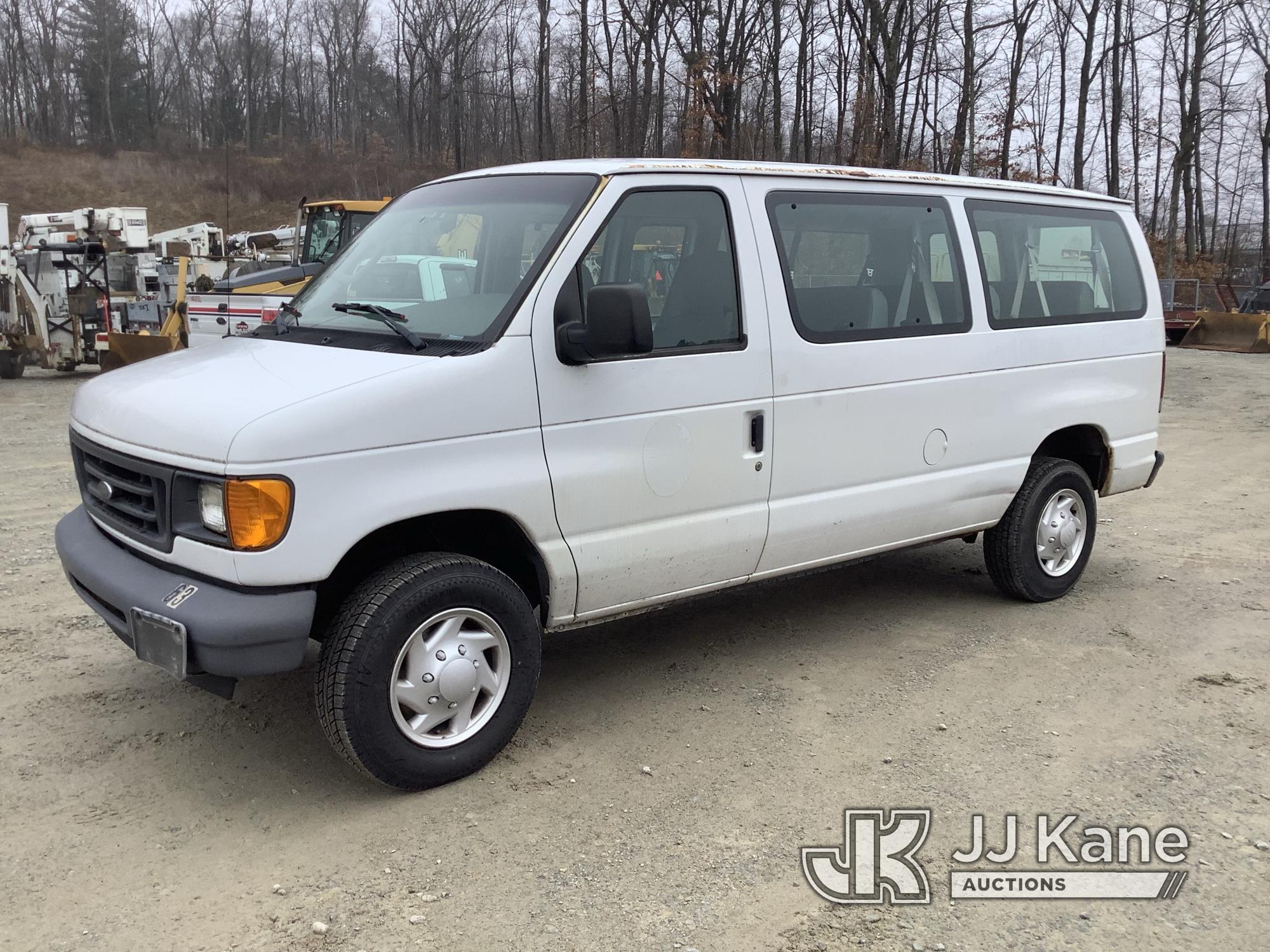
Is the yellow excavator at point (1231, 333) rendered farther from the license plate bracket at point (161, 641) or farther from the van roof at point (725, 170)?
the license plate bracket at point (161, 641)

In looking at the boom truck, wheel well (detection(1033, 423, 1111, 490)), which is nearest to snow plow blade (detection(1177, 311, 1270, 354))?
wheel well (detection(1033, 423, 1111, 490))

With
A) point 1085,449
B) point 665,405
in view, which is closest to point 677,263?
point 665,405

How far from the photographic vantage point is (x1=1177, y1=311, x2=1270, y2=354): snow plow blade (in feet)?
70.7

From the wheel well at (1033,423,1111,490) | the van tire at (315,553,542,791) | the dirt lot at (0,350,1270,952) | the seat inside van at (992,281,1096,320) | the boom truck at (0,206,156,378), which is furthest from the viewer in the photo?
the boom truck at (0,206,156,378)

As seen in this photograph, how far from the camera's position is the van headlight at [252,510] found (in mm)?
3246

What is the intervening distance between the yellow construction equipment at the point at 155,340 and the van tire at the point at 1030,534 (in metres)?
12.5

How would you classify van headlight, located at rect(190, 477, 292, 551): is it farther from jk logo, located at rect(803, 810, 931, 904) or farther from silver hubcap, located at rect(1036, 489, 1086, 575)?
silver hubcap, located at rect(1036, 489, 1086, 575)

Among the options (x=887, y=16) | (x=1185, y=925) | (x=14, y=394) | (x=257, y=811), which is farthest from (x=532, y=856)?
(x=887, y=16)

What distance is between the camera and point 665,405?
4117 mm

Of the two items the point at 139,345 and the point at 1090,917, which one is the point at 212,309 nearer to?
the point at 139,345

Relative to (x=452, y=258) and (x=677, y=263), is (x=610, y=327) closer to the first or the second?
(x=677, y=263)

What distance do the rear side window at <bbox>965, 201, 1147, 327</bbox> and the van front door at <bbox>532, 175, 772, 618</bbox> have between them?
1.65 m

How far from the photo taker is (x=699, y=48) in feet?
85.0

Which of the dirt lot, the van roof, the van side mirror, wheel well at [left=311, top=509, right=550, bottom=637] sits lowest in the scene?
the dirt lot
